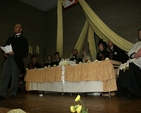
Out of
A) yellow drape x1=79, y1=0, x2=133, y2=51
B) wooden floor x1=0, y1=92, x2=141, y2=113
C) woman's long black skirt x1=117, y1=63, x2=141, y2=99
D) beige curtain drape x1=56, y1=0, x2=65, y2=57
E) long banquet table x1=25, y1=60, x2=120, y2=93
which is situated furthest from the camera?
beige curtain drape x1=56, y1=0, x2=65, y2=57

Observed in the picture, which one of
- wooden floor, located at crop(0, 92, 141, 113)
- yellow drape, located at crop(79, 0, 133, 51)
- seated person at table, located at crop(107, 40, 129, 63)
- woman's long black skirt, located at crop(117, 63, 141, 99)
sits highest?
yellow drape, located at crop(79, 0, 133, 51)

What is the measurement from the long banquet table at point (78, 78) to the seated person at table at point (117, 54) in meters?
0.85

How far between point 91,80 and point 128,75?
58 cm

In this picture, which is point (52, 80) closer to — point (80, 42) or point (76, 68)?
point (76, 68)

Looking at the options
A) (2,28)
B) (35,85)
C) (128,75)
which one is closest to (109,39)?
(128,75)

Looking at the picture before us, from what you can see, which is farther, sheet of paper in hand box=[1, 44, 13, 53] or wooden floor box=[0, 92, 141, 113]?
sheet of paper in hand box=[1, 44, 13, 53]

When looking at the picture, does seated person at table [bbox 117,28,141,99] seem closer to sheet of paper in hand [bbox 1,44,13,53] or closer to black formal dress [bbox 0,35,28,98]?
black formal dress [bbox 0,35,28,98]

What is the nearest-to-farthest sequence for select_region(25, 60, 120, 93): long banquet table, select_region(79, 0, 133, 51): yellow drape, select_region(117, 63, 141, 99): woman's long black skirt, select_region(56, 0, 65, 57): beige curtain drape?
select_region(117, 63, 141, 99): woman's long black skirt → select_region(25, 60, 120, 93): long banquet table → select_region(79, 0, 133, 51): yellow drape → select_region(56, 0, 65, 57): beige curtain drape

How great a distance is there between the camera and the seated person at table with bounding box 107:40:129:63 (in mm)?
2974

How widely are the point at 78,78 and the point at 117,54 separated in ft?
3.65

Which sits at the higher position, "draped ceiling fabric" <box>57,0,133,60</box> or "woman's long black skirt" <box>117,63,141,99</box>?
"draped ceiling fabric" <box>57,0,133,60</box>

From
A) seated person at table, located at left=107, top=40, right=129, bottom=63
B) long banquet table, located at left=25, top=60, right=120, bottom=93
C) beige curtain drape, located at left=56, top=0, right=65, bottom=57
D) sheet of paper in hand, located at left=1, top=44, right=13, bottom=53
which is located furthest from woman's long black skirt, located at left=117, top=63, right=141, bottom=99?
beige curtain drape, located at left=56, top=0, right=65, bottom=57

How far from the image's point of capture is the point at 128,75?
197 cm

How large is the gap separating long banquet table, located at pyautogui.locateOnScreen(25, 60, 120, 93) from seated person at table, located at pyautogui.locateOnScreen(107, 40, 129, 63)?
0.85 m
